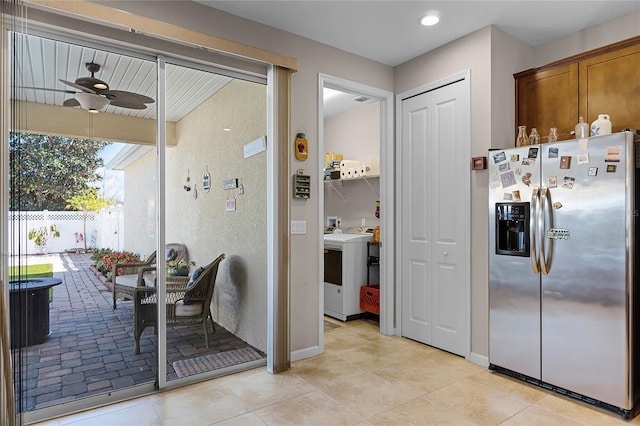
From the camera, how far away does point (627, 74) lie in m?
2.80

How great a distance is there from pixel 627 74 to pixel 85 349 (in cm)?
418

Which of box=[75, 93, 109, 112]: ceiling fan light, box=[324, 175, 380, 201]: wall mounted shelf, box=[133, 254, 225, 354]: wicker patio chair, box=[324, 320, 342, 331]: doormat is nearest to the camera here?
box=[75, 93, 109, 112]: ceiling fan light

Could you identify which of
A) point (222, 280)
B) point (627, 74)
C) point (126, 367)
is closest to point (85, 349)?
point (126, 367)

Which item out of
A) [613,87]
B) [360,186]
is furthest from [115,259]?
[613,87]

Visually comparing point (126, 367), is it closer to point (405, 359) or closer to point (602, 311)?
point (405, 359)

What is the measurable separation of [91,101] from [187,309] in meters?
1.57

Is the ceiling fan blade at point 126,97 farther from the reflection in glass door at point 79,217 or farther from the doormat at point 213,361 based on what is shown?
the doormat at point 213,361

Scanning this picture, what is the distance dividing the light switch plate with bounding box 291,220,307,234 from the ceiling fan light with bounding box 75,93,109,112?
1.59 meters

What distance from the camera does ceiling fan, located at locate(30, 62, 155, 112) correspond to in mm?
2439

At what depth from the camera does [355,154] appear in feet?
18.0

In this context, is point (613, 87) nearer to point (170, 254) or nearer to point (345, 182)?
point (345, 182)

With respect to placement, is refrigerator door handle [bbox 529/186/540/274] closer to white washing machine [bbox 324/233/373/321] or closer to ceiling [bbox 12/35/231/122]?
white washing machine [bbox 324/233/373/321]

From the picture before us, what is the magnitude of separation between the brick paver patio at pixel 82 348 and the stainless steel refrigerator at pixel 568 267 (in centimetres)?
256

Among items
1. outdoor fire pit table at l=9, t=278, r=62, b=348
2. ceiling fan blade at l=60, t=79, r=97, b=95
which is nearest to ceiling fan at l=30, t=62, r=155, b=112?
ceiling fan blade at l=60, t=79, r=97, b=95
